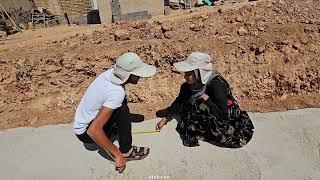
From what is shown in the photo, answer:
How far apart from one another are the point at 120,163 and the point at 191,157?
0.65 meters

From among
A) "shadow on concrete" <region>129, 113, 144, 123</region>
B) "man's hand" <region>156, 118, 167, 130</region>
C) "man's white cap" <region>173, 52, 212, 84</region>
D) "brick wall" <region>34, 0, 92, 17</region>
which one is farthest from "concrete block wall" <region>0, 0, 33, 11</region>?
"man's white cap" <region>173, 52, 212, 84</region>

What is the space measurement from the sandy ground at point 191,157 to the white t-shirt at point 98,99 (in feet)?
1.65

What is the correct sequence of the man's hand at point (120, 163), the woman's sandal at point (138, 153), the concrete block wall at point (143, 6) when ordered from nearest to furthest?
the man's hand at point (120, 163) < the woman's sandal at point (138, 153) < the concrete block wall at point (143, 6)

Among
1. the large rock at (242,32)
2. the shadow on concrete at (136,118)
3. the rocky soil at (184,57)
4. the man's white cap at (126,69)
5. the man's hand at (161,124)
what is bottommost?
the shadow on concrete at (136,118)

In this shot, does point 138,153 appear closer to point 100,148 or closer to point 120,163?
point 120,163

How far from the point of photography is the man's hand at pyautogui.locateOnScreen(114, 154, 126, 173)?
10.0ft

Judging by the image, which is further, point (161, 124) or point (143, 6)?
point (143, 6)

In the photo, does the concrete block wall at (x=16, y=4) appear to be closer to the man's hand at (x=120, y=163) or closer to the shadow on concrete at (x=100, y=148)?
the shadow on concrete at (x=100, y=148)

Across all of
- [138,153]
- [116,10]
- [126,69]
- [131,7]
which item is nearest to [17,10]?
[116,10]

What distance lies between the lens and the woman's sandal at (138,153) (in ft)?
10.6

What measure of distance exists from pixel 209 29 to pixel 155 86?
156 cm

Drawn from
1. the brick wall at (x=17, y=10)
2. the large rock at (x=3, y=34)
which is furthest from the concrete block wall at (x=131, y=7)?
the brick wall at (x=17, y=10)

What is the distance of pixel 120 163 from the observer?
10.1 feet

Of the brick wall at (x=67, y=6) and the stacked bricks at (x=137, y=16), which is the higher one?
the brick wall at (x=67, y=6)
